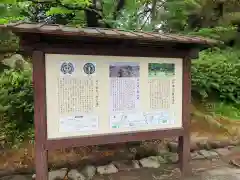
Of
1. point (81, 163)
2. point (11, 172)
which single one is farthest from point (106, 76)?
point (11, 172)

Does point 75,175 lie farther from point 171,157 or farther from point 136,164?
A: point 171,157

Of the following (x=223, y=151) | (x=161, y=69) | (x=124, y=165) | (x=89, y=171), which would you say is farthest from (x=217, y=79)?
(x=89, y=171)

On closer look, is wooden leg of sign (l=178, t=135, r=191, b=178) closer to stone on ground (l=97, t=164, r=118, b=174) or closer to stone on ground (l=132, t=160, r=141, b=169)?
stone on ground (l=132, t=160, r=141, b=169)

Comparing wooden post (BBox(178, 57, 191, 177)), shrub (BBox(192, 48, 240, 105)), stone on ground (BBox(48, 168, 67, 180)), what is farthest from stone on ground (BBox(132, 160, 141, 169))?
shrub (BBox(192, 48, 240, 105))

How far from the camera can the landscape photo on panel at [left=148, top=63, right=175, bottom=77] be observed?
4.20 m

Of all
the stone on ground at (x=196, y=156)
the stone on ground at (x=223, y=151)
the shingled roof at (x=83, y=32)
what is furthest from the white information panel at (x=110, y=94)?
the stone on ground at (x=223, y=151)

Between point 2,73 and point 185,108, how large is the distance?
13.3 feet

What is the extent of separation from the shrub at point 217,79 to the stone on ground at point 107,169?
330 centimetres

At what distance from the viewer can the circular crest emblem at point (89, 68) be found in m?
3.75

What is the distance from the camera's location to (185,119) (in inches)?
176

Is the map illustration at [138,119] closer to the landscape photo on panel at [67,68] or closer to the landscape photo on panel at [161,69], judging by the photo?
the landscape photo on panel at [161,69]

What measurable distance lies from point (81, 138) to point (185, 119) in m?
1.81

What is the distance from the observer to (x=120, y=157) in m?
5.05

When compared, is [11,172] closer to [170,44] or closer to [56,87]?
[56,87]
